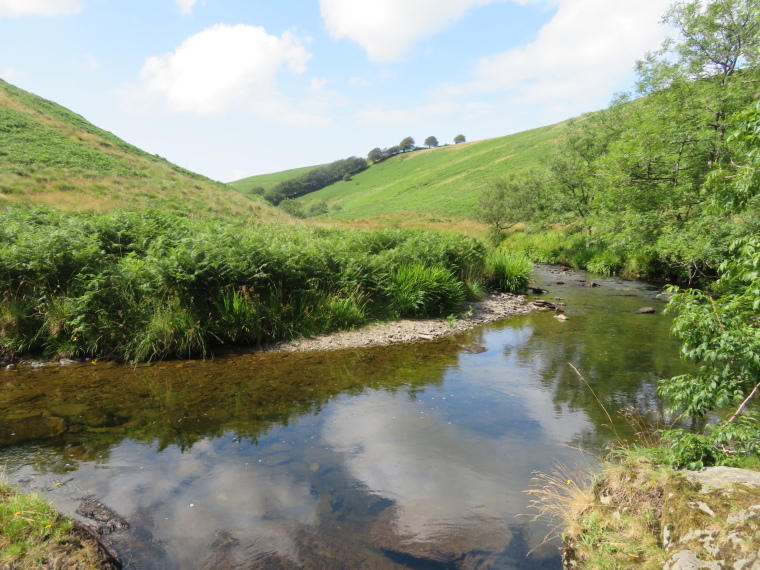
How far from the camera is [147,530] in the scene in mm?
4723

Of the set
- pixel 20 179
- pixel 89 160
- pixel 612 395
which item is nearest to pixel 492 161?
pixel 89 160

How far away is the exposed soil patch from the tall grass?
45 centimetres

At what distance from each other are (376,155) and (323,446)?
16927cm

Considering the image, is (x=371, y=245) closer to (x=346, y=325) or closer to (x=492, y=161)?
(x=346, y=325)

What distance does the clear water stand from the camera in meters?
4.64

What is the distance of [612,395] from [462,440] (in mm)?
3867

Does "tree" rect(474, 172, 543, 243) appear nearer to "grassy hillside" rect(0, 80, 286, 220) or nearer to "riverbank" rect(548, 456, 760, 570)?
"grassy hillside" rect(0, 80, 286, 220)

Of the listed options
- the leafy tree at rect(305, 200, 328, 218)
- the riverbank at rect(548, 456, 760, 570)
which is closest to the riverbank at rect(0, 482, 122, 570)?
the riverbank at rect(548, 456, 760, 570)

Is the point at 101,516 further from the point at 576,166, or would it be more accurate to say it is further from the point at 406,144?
the point at 406,144

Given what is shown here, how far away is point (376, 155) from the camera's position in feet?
548

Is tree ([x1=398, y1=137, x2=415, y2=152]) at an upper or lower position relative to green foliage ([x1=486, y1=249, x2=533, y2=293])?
upper

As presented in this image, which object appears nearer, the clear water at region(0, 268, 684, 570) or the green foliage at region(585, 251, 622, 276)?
the clear water at region(0, 268, 684, 570)

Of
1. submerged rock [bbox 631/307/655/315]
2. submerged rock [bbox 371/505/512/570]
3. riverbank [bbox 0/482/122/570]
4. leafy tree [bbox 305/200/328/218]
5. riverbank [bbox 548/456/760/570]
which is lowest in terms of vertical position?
submerged rock [bbox 631/307/655/315]

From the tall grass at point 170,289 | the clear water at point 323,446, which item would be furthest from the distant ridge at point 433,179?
the clear water at point 323,446
